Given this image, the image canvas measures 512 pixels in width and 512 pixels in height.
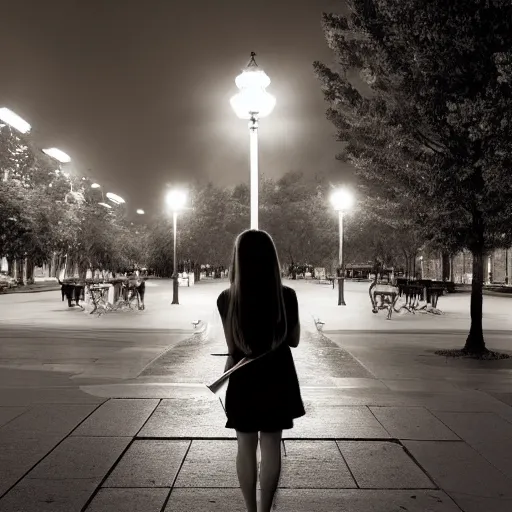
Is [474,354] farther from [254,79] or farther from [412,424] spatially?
[254,79]

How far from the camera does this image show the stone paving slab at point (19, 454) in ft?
16.1

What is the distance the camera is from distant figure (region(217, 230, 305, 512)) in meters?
3.71

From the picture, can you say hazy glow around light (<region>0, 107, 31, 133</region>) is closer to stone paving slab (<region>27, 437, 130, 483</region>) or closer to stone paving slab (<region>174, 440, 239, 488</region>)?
stone paving slab (<region>27, 437, 130, 483</region>)

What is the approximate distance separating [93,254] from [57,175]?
258 inches

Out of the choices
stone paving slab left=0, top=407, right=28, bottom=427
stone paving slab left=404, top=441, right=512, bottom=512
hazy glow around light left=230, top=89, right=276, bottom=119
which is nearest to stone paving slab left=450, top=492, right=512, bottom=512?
stone paving slab left=404, top=441, right=512, bottom=512

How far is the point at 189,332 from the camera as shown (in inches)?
618

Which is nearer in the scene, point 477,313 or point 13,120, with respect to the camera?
point 477,313

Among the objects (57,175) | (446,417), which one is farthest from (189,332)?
(57,175)

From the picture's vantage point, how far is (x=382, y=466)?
5227mm

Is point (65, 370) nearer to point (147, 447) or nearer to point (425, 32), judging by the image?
point (147, 447)

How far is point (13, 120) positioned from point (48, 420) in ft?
138

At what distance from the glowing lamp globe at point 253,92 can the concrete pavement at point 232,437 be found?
4.24 m

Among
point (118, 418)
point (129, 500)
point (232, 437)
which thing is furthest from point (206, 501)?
point (118, 418)

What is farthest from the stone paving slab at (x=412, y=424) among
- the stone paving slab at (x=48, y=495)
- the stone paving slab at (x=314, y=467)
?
the stone paving slab at (x=48, y=495)
